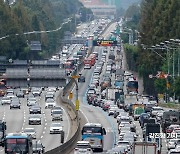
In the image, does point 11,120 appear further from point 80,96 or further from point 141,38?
point 141,38

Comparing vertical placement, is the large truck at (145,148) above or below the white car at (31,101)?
above

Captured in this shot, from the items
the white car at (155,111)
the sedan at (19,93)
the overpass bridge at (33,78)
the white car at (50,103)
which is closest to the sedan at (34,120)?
the overpass bridge at (33,78)

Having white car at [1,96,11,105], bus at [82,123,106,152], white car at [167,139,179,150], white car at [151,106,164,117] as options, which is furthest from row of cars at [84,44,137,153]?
white car at [1,96,11,105]

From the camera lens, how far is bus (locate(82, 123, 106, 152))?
287ft

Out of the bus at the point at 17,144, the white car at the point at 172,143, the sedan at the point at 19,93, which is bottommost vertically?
the sedan at the point at 19,93

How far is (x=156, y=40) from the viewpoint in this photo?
170 m

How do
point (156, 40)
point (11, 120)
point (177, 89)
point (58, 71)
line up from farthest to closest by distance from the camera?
point (156, 40) < point (177, 89) < point (11, 120) < point (58, 71)

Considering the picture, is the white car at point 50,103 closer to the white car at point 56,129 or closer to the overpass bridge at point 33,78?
the white car at point 56,129

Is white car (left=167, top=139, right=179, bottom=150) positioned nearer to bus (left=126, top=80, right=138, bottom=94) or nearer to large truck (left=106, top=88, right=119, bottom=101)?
large truck (left=106, top=88, right=119, bottom=101)

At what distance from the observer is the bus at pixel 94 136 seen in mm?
87438

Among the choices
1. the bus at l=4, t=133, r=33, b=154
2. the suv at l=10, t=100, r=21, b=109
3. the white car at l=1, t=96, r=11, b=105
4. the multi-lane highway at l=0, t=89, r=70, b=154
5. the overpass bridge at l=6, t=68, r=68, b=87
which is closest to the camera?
the bus at l=4, t=133, r=33, b=154

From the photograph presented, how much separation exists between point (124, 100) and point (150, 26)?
43.2m

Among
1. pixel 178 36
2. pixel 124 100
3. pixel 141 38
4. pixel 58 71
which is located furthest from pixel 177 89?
pixel 141 38

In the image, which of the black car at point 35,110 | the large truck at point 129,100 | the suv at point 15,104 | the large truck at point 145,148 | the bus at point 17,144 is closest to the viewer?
the large truck at point 145,148
